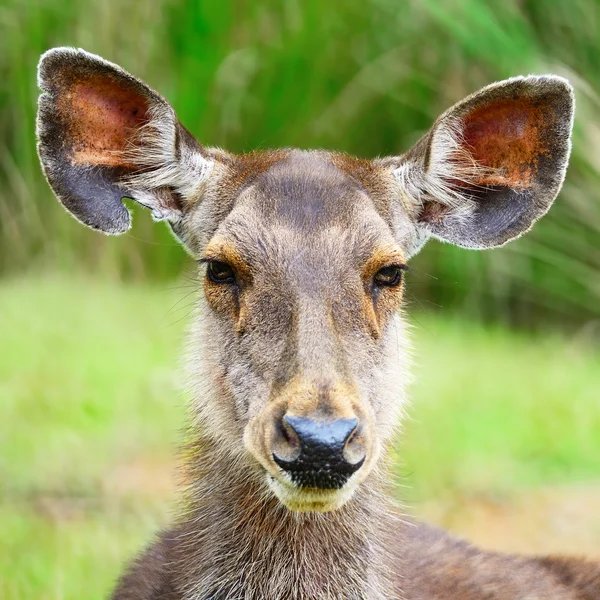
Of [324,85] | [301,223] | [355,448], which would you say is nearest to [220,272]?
[301,223]

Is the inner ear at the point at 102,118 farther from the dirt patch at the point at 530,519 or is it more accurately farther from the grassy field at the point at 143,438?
the dirt patch at the point at 530,519

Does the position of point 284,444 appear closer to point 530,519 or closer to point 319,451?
point 319,451

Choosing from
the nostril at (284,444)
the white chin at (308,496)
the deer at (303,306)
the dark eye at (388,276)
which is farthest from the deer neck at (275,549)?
the dark eye at (388,276)

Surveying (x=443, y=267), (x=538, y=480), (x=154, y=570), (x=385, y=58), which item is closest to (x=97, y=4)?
(x=385, y=58)

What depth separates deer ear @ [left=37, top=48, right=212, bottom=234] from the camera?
13.8ft

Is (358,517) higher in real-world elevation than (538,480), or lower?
higher

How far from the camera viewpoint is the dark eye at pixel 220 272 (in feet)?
13.1

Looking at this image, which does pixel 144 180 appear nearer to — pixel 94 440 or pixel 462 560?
pixel 462 560

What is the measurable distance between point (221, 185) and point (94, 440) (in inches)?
131

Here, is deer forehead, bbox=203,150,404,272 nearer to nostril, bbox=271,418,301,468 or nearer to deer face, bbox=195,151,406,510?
deer face, bbox=195,151,406,510

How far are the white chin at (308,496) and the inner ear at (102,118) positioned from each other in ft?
5.13

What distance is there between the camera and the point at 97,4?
1102cm

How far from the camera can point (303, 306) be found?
12.2 ft

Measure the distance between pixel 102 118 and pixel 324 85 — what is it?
28.4 ft
